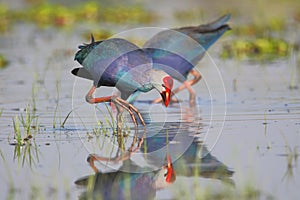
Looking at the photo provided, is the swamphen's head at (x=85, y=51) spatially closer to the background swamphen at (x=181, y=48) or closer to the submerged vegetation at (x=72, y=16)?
the background swamphen at (x=181, y=48)

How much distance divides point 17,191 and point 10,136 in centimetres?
170

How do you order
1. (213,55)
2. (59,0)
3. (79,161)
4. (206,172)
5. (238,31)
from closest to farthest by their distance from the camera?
(206,172) < (79,161) < (213,55) < (238,31) < (59,0)

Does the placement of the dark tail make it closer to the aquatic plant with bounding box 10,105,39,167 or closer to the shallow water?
the shallow water

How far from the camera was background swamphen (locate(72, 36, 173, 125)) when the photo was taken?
245 inches

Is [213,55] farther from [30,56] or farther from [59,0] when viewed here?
[59,0]

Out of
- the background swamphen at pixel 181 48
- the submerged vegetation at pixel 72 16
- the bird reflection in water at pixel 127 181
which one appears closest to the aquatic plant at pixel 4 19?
the submerged vegetation at pixel 72 16

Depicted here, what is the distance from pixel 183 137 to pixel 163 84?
0.46 meters

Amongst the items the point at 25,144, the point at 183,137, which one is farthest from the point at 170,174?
the point at 25,144

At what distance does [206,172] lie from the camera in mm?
4863

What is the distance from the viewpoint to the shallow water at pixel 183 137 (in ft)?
15.1

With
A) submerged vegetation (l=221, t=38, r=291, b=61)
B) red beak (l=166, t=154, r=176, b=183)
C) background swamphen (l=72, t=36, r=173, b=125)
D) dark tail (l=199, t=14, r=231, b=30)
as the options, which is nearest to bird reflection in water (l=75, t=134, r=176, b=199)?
red beak (l=166, t=154, r=176, b=183)

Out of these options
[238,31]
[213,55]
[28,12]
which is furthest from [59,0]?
[213,55]

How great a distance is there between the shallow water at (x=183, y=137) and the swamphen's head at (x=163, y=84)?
32cm

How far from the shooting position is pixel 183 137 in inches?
238
